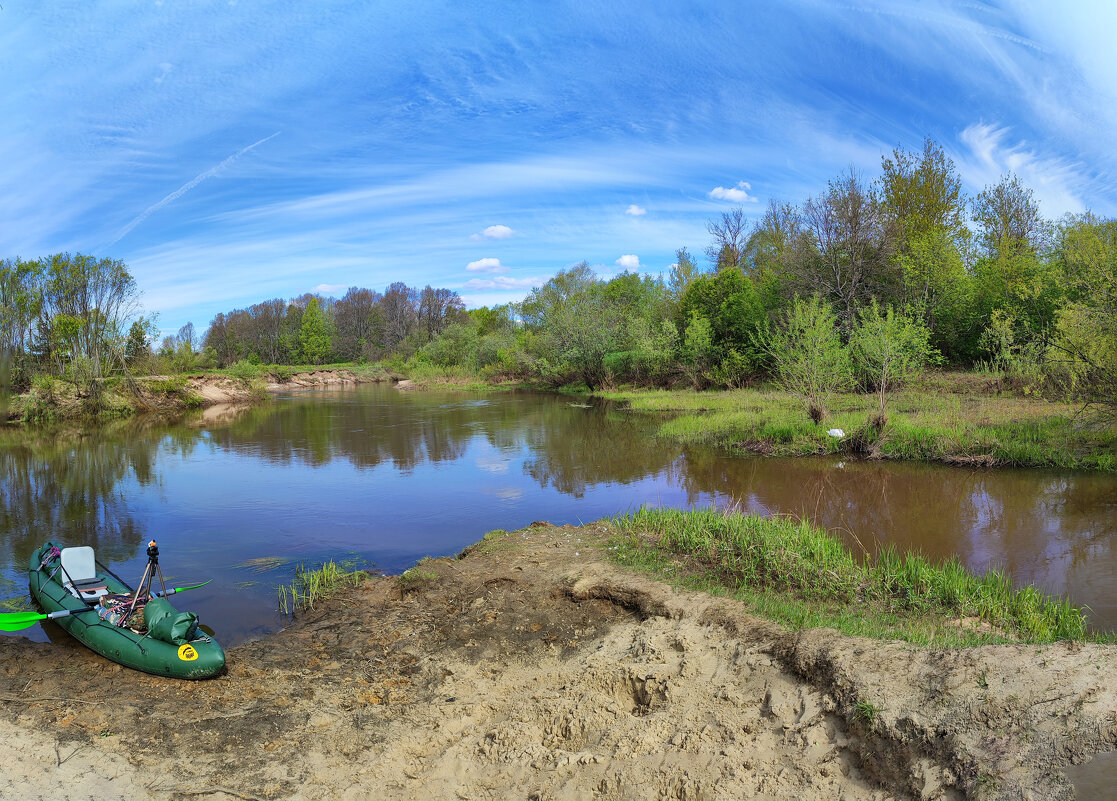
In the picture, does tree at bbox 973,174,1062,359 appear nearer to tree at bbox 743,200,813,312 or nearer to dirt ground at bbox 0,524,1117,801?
tree at bbox 743,200,813,312

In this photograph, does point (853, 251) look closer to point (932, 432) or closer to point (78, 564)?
point (932, 432)

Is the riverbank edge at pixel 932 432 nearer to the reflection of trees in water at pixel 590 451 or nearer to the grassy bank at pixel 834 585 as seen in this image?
the reflection of trees in water at pixel 590 451

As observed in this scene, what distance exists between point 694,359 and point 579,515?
77.8 ft

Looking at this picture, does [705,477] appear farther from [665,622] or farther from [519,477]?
[665,622]

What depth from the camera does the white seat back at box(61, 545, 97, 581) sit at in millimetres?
7500

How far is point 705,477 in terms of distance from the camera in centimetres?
1514

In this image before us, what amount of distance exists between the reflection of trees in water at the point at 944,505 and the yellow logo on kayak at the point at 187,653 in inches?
Answer: 348

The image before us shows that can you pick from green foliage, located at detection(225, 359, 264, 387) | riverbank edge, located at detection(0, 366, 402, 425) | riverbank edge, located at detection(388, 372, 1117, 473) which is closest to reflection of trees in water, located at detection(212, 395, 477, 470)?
riverbank edge, located at detection(0, 366, 402, 425)

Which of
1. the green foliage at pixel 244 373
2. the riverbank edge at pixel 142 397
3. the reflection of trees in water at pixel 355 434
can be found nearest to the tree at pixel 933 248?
the reflection of trees in water at pixel 355 434

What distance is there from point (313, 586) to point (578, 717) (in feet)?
16.3

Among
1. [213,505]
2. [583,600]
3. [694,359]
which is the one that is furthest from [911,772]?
[694,359]

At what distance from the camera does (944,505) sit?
12180 mm

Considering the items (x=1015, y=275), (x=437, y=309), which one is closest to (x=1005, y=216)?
Result: (x=1015, y=275)

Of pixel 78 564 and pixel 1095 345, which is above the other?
pixel 1095 345
